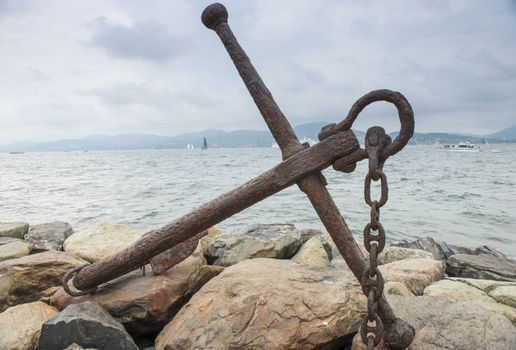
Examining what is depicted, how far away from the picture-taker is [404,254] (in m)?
5.76

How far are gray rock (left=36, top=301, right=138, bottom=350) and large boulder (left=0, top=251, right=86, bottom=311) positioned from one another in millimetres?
1190

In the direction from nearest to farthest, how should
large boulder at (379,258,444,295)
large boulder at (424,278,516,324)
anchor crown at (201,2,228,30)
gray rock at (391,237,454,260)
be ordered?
anchor crown at (201,2,228,30) → large boulder at (424,278,516,324) → large boulder at (379,258,444,295) → gray rock at (391,237,454,260)

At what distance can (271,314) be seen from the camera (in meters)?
2.64

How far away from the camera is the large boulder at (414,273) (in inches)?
161

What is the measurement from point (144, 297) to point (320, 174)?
1.86 m

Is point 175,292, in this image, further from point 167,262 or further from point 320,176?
point 320,176

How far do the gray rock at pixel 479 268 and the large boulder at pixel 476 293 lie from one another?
4.61 feet

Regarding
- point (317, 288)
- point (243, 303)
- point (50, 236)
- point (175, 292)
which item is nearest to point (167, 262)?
point (175, 292)

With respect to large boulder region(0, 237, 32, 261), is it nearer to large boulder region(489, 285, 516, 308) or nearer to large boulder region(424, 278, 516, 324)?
large boulder region(424, 278, 516, 324)


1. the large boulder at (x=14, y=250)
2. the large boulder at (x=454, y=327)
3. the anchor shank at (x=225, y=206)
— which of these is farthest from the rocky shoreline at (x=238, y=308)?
the large boulder at (x=14, y=250)

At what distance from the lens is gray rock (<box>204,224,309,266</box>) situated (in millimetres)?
4757

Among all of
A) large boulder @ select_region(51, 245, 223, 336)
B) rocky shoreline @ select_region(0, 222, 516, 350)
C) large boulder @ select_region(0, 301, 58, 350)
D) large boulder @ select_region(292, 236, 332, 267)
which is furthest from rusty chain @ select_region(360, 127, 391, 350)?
large boulder @ select_region(292, 236, 332, 267)

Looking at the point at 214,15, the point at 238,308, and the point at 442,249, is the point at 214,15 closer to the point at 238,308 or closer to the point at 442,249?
the point at 238,308

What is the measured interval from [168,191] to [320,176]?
16.3m
